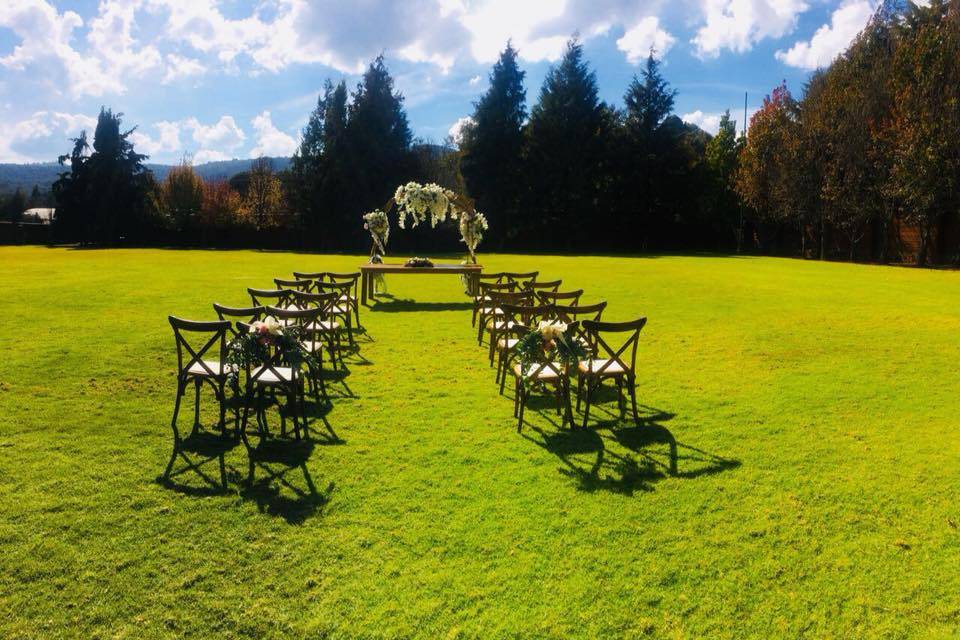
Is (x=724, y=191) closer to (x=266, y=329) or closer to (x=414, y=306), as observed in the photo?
(x=414, y=306)

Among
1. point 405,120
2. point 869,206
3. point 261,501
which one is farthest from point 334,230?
point 261,501

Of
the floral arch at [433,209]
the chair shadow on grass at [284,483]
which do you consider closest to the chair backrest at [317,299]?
the chair shadow on grass at [284,483]

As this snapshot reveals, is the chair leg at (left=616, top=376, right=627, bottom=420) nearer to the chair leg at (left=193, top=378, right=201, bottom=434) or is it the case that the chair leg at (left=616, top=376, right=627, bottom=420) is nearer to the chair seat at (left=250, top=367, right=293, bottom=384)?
the chair seat at (left=250, top=367, right=293, bottom=384)

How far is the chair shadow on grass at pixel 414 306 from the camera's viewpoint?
15102 mm

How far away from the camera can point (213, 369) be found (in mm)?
6285

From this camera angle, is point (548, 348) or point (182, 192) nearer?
point (548, 348)

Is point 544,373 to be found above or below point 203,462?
above

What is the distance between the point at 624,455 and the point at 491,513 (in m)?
1.72

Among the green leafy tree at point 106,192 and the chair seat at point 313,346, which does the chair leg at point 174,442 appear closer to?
the chair seat at point 313,346

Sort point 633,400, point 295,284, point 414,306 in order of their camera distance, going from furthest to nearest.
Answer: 1. point 414,306
2. point 295,284
3. point 633,400

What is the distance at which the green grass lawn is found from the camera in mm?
3539

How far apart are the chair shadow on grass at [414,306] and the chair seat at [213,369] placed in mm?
8460

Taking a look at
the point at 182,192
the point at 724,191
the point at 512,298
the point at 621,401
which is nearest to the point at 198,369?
the point at 621,401

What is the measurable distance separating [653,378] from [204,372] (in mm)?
5500
